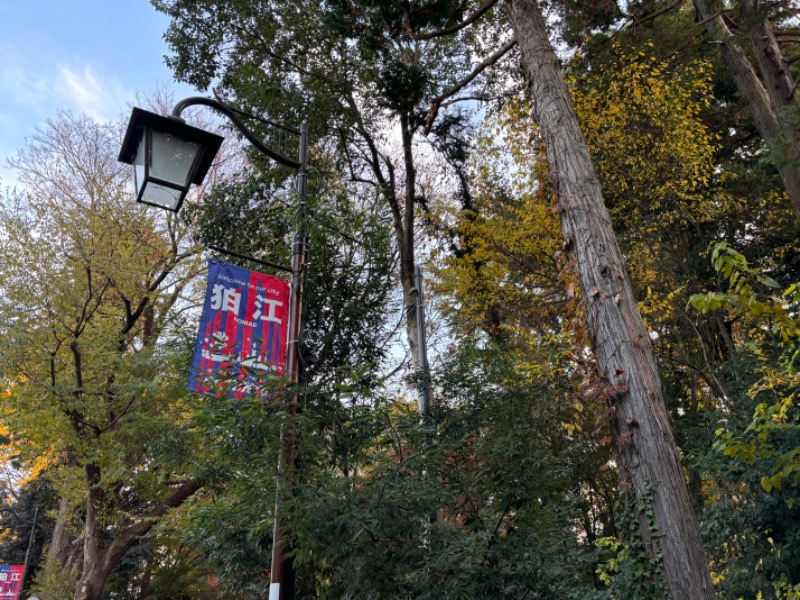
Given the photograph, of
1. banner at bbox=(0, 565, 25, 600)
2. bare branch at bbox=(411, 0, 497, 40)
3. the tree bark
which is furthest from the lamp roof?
banner at bbox=(0, 565, 25, 600)

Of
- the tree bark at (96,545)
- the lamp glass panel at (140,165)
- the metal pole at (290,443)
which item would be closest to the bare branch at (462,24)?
the metal pole at (290,443)

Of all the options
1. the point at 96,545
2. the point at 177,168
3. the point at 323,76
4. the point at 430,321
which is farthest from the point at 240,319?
the point at 430,321

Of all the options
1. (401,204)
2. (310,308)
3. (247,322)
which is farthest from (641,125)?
(247,322)

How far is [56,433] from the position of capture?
33.0 feet

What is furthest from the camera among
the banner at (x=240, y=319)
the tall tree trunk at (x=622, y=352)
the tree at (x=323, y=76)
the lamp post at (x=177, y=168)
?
the tree at (x=323, y=76)

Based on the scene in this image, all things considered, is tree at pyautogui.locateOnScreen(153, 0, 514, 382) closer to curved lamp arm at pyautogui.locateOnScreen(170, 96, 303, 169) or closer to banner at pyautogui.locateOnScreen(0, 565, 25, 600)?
curved lamp arm at pyautogui.locateOnScreen(170, 96, 303, 169)

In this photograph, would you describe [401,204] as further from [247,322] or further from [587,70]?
[247,322]

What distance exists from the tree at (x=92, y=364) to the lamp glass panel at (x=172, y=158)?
6005mm

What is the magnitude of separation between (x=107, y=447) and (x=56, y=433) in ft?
3.08

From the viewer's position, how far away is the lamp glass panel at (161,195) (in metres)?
3.50

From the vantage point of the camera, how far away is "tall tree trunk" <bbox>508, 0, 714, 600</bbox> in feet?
9.60

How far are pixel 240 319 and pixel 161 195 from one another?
1.24 m

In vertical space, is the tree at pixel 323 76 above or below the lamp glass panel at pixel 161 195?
above

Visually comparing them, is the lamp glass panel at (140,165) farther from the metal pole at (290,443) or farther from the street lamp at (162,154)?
the metal pole at (290,443)
